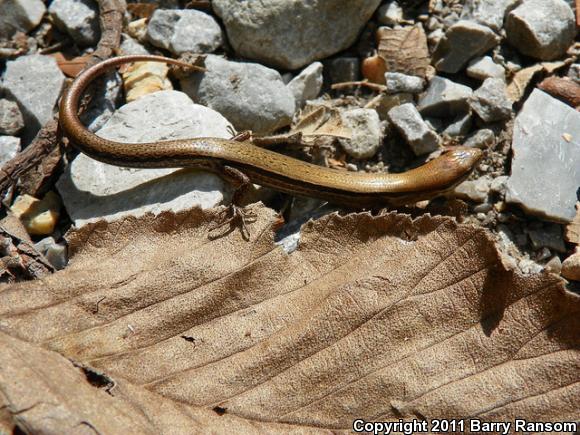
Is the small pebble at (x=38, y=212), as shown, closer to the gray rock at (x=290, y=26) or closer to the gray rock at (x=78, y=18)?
the gray rock at (x=78, y=18)

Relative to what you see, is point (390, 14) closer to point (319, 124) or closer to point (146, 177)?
point (319, 124)

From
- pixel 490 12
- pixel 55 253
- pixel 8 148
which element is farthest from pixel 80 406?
pixel 490 12

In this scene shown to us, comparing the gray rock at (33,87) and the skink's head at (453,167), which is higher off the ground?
the gray rock at (33,87)

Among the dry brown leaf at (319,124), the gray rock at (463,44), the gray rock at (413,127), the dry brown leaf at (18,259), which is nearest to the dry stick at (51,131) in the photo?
the dry brown leaf at (18,259)

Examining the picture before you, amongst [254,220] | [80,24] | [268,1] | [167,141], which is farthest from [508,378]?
[80,24]

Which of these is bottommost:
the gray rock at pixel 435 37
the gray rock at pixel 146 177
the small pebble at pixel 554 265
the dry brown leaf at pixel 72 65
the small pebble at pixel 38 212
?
the small pebble at pixel 554 265

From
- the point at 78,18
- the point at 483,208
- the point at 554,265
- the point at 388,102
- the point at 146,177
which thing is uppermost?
the point at 78,18
